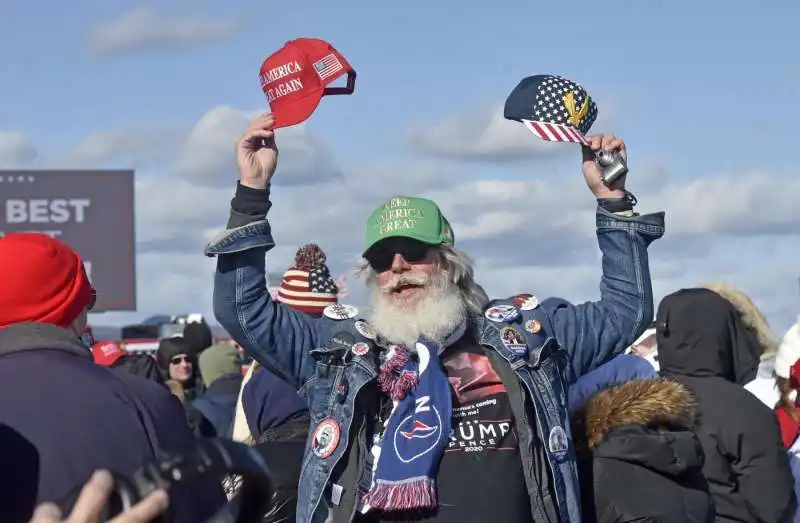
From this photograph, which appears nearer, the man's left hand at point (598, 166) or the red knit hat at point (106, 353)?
the man's left hand at point (598, 166)

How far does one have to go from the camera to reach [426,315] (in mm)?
4262

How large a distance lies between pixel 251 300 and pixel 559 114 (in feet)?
3.93

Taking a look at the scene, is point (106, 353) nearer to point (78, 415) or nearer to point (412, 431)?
point (412, 431)

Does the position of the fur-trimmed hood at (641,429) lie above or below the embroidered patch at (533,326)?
below

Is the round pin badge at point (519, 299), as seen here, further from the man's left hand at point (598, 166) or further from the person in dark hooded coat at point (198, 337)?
the person in dark hooded coat at point (198, 337)

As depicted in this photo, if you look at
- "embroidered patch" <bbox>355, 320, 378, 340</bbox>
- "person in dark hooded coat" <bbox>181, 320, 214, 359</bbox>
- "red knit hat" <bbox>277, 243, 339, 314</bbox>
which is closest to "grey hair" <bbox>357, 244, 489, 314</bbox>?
"embroidered patch" <bbox>355, 320, 378, 340</bbox>

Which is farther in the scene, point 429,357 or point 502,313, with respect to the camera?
point 502,313

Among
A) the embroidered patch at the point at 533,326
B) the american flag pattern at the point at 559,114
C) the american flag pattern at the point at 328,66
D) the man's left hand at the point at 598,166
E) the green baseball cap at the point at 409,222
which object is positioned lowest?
the embroidered patch at the point at 533,326

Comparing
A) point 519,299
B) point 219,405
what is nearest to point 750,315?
point 519,299

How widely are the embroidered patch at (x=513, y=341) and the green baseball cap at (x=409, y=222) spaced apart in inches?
14.8

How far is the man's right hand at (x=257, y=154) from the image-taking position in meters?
4.18

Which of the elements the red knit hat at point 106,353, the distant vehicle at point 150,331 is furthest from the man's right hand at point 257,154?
the distant vehicle at point 150,331

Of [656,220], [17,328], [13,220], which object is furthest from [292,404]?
[13,220]

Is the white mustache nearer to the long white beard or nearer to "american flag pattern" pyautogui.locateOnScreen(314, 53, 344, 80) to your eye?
the long white beard
